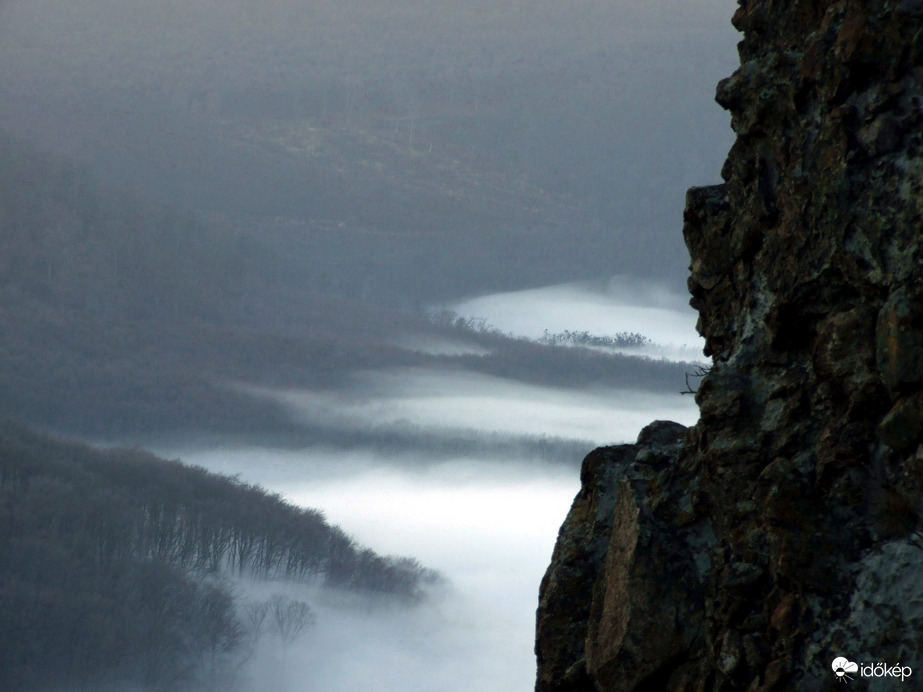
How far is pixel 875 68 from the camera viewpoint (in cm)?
1003

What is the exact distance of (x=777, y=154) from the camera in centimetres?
1143

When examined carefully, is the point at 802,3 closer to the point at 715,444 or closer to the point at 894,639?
the point at 715,444

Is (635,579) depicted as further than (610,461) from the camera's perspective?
No

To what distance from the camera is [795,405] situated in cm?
1054

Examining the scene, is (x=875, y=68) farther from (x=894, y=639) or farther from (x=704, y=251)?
(x=894, y=639)

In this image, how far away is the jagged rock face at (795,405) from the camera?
9.38 m

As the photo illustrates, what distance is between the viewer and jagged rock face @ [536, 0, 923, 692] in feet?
30.8

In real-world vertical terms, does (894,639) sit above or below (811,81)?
below

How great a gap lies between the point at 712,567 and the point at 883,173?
4.06 m

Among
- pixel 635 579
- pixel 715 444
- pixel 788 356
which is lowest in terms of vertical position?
pixel 635 579

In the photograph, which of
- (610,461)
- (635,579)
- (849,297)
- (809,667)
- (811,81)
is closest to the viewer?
(809,667)

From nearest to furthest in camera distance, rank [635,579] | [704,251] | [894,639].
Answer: [894,639], [635,579], [704,251]

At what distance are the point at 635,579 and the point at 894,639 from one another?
3291 millimetres

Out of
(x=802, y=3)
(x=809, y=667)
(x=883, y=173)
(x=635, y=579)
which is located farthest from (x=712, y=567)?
(x=802, y=3)
